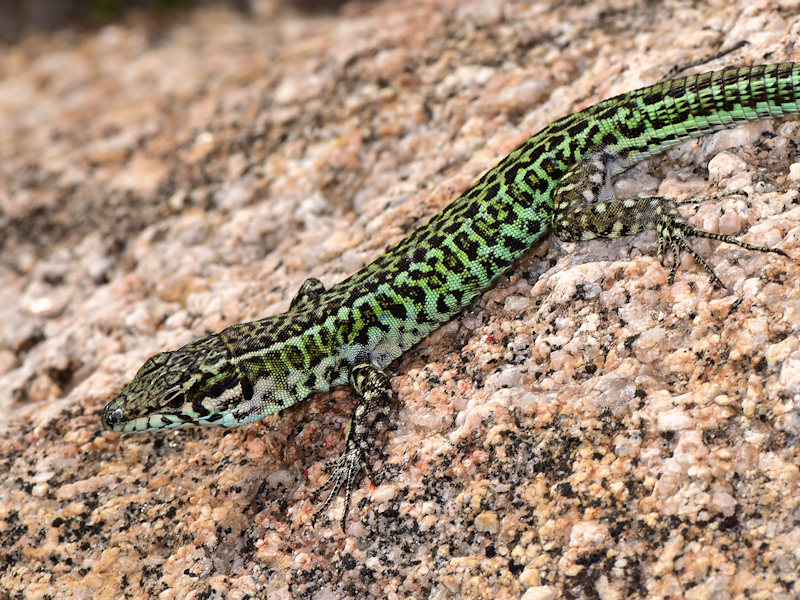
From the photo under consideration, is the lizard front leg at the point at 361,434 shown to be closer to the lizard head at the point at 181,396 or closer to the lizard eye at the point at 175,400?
the lizard head at the point at 181,396

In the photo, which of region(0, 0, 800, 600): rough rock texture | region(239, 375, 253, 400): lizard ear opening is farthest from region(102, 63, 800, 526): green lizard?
region(0, 0, 800, 600): rough rock texture

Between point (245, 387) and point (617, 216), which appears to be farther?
point (245, 387)

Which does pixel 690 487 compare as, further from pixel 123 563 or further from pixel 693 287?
pixel 123 563

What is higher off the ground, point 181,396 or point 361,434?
point 181,396

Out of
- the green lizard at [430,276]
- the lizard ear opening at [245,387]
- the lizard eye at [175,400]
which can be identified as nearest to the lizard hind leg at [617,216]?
the green lizard at [430,276]

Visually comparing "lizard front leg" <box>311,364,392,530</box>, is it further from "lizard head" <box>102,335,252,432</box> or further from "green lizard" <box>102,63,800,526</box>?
"lizard head" <box>102,335,252,432</box>

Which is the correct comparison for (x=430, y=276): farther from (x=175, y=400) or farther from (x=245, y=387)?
(x=175, y=400)

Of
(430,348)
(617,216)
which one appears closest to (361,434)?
(430,348)

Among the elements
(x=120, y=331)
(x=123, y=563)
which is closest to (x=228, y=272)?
(x=120, y=331)
